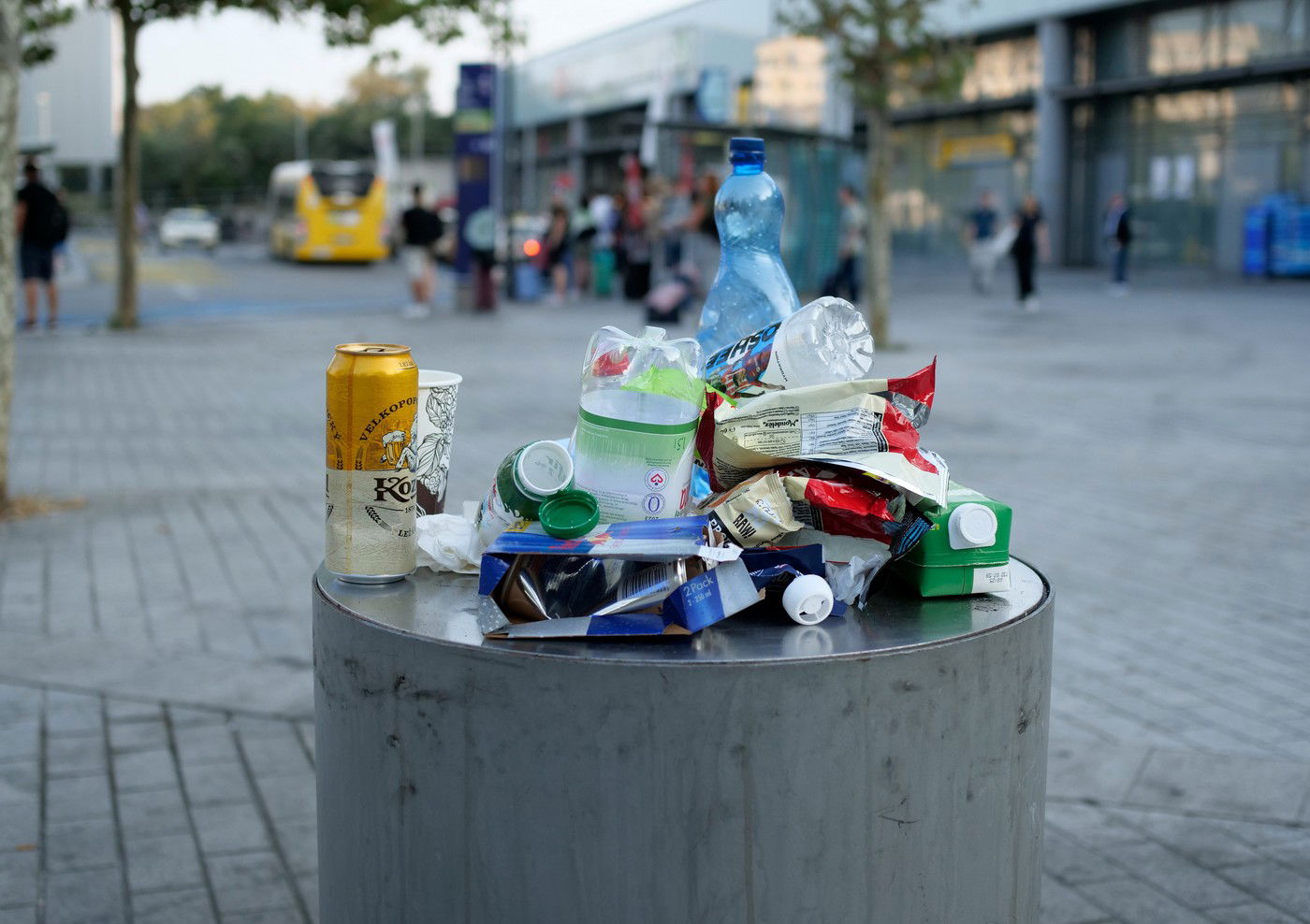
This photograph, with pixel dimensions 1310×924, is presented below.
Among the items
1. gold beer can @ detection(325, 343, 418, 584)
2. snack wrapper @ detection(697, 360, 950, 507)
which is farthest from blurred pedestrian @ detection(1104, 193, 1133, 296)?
gold beer can @ detection(325, 343, 418, 584)

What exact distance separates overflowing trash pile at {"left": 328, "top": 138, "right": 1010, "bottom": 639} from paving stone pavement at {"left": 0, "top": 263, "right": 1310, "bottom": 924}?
62.7 inches

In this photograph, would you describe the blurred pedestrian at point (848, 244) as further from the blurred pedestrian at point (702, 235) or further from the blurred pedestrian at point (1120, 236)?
the blurred pedestrian at point (1120, 236)

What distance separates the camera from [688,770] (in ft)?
5.51

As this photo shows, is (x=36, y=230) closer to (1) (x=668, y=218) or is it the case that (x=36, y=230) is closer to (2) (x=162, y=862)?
(1) (x=668, y=218)

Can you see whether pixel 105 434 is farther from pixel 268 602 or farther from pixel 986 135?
pixel 986 135

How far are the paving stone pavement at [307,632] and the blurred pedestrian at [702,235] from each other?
20.2 ft

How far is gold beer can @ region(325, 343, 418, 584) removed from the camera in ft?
6.39

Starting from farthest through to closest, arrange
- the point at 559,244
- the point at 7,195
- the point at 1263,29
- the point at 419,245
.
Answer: the point at 1263,29, the point at 559,244, the point at 419,245, the point at 7,195

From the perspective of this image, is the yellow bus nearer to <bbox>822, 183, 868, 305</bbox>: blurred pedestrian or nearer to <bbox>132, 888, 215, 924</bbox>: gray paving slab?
<bbox>822, 183, 868, 305</bbox>: blurred pedestrian

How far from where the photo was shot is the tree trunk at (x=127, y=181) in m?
16.7

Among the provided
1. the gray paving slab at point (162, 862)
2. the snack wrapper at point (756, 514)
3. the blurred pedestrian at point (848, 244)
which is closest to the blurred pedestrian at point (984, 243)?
the blurred pedestrian at point (848, 244)

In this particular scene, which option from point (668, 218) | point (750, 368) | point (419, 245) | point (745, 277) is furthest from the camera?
point (419, 245)

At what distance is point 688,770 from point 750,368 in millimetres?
669

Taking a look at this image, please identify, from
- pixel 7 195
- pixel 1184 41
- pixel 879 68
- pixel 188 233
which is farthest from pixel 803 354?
pixel 188 233
